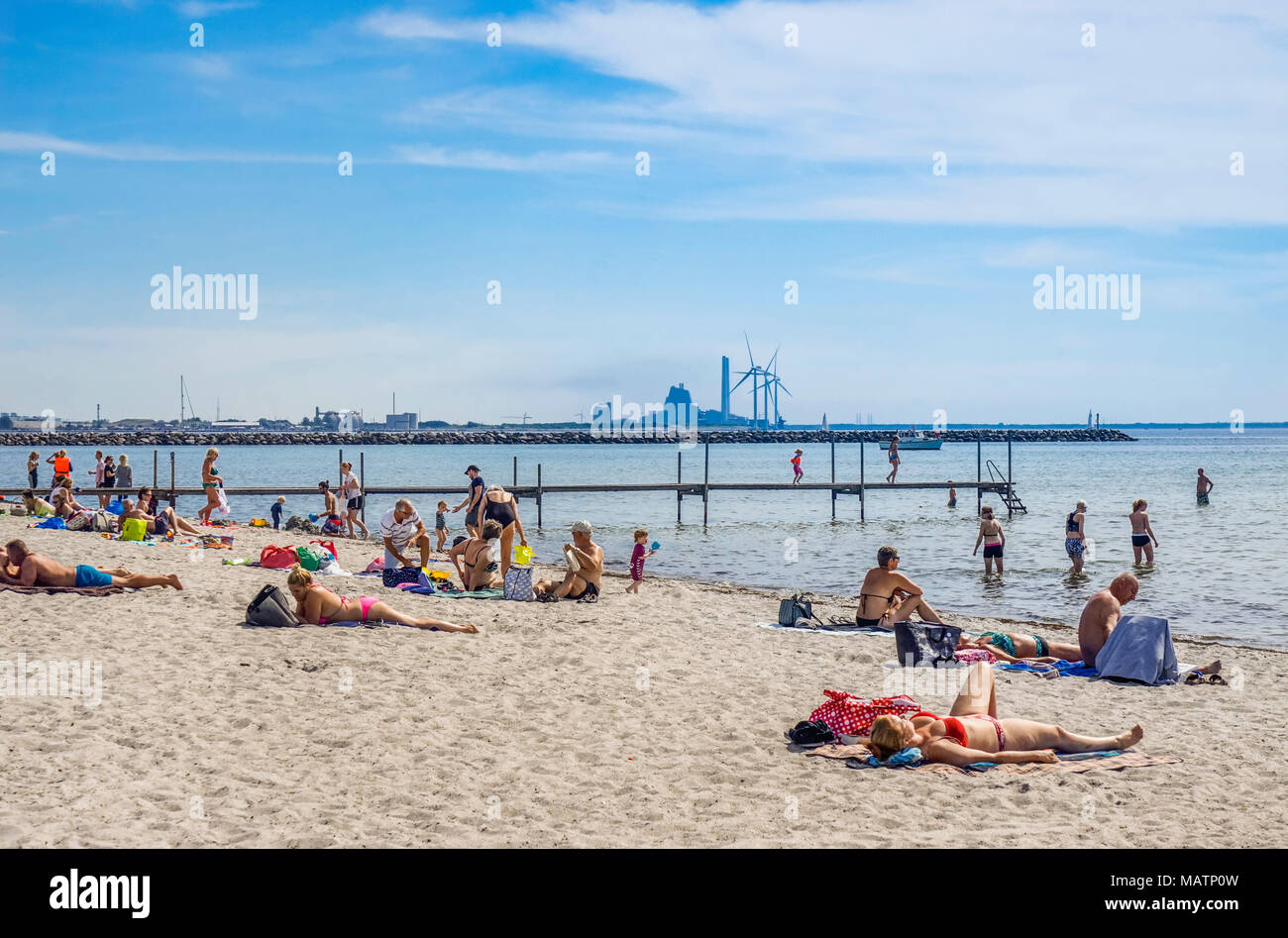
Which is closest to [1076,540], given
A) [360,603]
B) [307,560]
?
[307,560]

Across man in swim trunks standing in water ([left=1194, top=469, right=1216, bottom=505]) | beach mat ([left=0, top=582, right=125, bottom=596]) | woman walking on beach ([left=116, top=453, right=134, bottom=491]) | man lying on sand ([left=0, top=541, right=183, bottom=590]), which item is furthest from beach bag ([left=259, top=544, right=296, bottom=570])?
man in swim trunks standing in water ([left=1194, top=469, right=1216, bottom=505])

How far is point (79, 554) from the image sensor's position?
14281 millimetres

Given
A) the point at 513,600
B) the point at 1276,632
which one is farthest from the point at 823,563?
the point at 513,600

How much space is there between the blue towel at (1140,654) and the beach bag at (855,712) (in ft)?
→ 9.83

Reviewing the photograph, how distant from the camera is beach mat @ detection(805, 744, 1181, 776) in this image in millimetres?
5988

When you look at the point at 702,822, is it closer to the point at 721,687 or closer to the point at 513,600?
the point at 721,687

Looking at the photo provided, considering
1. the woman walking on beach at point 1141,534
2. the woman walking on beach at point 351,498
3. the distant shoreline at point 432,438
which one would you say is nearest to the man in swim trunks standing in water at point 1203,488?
the woman walking on beach at point 1141,534

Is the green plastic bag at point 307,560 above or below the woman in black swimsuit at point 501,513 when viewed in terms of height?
below

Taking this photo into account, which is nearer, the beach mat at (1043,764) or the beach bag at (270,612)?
the beach mat at (1043,764)

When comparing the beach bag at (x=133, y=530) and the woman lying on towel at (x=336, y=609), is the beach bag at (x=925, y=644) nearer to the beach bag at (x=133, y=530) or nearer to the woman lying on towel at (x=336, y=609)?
the woman lying on towel at (x=336, y=609)

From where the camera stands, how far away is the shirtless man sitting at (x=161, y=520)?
675 inches

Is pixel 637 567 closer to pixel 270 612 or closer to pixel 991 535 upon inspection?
pixel 270 612

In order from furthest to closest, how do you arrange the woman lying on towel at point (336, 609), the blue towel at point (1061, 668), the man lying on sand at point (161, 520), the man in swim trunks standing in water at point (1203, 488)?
the man in swim trunks standing in water at point (1203, 488) → the man lying on sand at point (161, 520) → the woman lying on towel at point (336, 609) → the blue towel at point (1061, 668)

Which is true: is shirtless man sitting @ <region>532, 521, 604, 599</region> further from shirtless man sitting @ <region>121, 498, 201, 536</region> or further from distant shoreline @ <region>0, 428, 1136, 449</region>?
distant shoreline @ <region>0, 428, 1136, 449</region>
